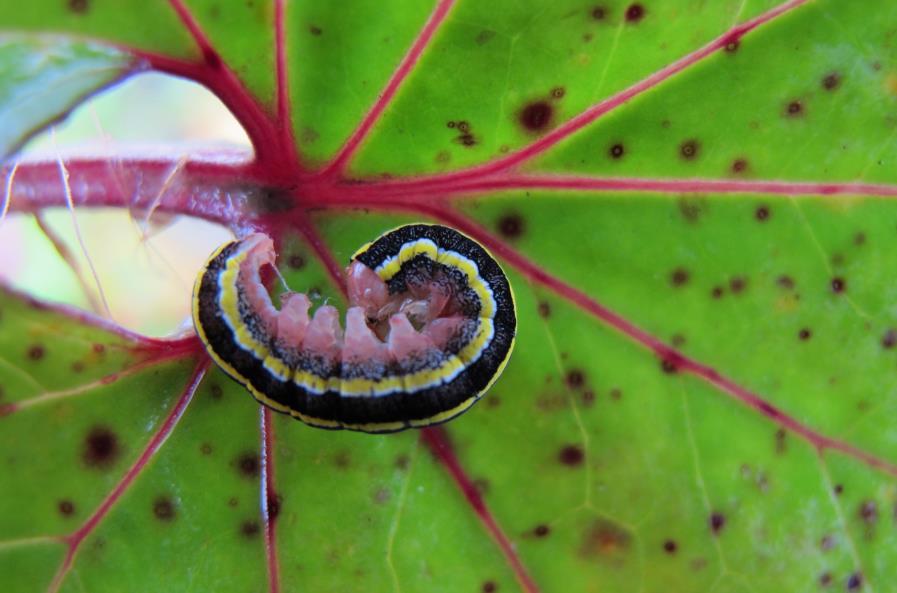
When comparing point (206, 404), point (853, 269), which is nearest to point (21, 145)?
point (206, 404)

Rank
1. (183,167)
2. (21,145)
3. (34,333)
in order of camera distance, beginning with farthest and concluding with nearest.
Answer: (183,167) → (34,333) → (21,145)

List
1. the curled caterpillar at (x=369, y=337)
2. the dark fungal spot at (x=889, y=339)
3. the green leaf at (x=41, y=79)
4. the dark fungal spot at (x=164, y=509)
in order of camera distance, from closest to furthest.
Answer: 1. the green leaf at (x=41, y=79)
2. the curled caterpillar at (x=369, y=337)
3. the dark fungal spot at (x=164, y=509)
4. the dark fungal spot at (x=889, y=339)

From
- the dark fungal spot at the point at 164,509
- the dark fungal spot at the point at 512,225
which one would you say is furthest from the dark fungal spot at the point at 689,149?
the dark fungal spot at the point at 164,509

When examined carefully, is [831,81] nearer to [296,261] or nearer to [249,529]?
[296,261]

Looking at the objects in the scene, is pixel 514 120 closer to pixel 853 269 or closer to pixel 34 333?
pixel 853 269

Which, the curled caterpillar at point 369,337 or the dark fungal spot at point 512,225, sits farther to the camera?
the dark fungal spot at point 512,225

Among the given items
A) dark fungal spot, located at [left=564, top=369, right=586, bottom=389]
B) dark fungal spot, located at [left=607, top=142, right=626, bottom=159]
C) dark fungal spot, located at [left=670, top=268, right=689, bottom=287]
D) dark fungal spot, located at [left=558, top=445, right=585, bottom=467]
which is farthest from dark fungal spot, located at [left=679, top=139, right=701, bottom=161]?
dark fungal spot, located at [left=558, top=445, right=585, bottom=467]

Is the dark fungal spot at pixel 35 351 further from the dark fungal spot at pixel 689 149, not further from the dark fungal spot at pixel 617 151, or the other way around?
the dark fungal spot at pixel 689 149

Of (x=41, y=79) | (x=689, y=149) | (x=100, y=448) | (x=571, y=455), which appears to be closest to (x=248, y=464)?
(x=100, y=448)
